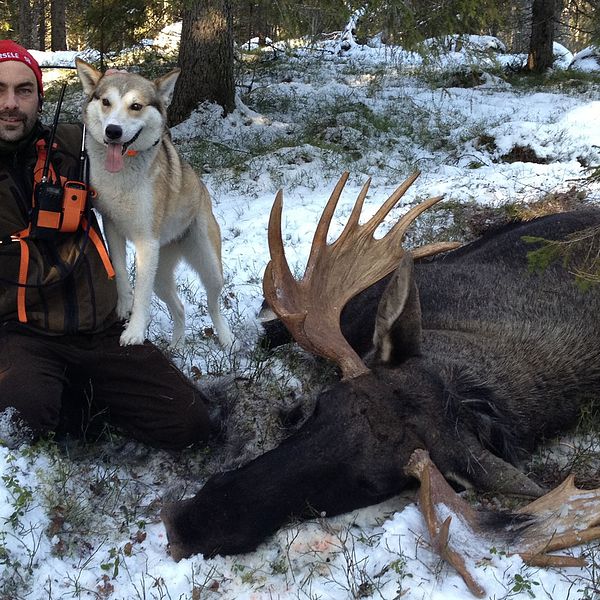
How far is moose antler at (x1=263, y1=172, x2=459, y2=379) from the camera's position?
4.12m

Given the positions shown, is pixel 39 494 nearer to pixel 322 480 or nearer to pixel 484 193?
Result: pixel 322 480

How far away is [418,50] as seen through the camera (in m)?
10.2

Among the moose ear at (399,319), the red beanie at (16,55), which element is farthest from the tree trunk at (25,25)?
the moose ear at (399,319)

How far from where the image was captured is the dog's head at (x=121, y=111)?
4.20m

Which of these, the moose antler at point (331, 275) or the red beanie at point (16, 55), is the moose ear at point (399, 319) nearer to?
the moose antler at point (331, 275)

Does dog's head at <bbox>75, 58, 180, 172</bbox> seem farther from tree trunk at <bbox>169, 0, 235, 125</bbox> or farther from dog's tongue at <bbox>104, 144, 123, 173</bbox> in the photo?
tree trunk at <bbox>169, 0, 235, 125</bbox>

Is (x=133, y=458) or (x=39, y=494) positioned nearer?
(x=39, y=494)

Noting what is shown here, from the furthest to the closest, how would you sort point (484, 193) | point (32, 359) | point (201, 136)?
point (201, 136)
point (484, 193)
point (32, 359)

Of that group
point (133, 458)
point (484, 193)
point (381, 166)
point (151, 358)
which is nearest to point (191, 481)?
point (133, 458)

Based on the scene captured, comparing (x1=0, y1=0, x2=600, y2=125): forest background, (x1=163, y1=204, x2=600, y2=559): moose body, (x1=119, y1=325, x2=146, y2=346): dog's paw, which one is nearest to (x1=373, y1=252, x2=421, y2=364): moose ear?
(x1=163, y1=204, x2=600, y2=559): moose body

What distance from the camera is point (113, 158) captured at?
166 inches

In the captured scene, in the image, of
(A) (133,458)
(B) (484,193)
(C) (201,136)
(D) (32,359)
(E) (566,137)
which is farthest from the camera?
(C) (201,136)

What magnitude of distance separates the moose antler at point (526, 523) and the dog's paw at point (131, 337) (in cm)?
207

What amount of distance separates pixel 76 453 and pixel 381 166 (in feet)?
24.2
